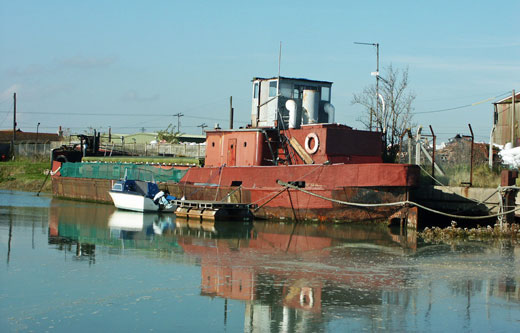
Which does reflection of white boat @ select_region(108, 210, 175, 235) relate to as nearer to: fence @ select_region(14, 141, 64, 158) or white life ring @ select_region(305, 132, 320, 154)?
white life ring @ select_region(305, 132, 320, 154)

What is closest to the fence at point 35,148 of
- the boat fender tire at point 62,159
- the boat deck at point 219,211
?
the boat fender tire at point 62,159

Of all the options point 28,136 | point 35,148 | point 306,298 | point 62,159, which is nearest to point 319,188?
point 306,298

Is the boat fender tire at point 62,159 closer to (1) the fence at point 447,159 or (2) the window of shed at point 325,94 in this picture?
(2) the window of shed at point 325,94

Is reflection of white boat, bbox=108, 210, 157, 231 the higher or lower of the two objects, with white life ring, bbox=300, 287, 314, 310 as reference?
higher

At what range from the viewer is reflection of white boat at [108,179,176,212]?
→ 27859 millimetres

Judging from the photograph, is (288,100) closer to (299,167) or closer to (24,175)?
(299,167)

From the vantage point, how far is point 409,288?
41.3ft

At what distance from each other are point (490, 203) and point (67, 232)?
44.2 feet

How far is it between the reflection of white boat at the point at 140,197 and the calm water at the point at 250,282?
650 centimetres

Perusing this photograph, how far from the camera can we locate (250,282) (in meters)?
12.9

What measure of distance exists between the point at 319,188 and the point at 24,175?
30847 millimetres

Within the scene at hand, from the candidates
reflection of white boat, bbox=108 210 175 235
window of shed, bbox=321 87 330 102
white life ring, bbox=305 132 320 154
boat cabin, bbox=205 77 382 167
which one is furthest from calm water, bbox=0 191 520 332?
window of shed, bbox=321 87 330 102

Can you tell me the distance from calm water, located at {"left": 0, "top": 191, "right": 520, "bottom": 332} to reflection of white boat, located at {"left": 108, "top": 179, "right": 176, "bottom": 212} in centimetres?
650

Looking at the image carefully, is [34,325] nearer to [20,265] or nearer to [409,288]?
[20,265]
